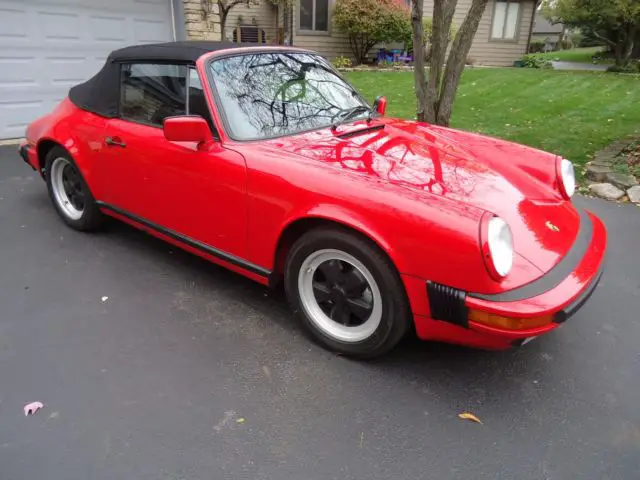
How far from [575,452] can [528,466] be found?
0.79ft

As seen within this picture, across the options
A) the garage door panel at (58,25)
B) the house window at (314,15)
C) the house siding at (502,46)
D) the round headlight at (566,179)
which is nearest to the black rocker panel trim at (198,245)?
the round headlight at (566,179)

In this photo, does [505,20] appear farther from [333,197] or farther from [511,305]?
[511,305]

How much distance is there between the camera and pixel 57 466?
77.2 inches

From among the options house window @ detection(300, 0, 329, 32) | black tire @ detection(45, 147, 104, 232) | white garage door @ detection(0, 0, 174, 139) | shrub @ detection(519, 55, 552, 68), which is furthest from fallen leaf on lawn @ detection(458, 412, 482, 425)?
shrub @ detection(519, 55, 552, 68)

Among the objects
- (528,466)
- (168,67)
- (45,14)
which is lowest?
(528,466)

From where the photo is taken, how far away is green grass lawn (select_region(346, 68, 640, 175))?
7.45 meters

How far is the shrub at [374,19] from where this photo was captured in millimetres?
15734

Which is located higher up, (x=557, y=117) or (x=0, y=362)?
(x=557, y=117)

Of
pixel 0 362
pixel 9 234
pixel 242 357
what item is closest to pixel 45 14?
pixel 9 234

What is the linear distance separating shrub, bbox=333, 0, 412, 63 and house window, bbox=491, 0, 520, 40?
5.17m

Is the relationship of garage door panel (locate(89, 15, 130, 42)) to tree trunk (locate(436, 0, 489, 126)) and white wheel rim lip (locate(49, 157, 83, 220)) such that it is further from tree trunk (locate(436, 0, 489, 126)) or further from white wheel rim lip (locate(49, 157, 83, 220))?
tree trunk (locate(436, 0, 489, 126))

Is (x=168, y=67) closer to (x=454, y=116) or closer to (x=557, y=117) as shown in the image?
(x=454, y=116)

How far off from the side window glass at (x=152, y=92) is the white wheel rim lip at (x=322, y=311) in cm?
130

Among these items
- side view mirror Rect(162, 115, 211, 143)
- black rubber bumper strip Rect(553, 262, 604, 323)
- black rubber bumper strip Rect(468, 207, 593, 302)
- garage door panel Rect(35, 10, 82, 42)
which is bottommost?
black rubber bumper strip Rect(553, 262, 604, 323)
